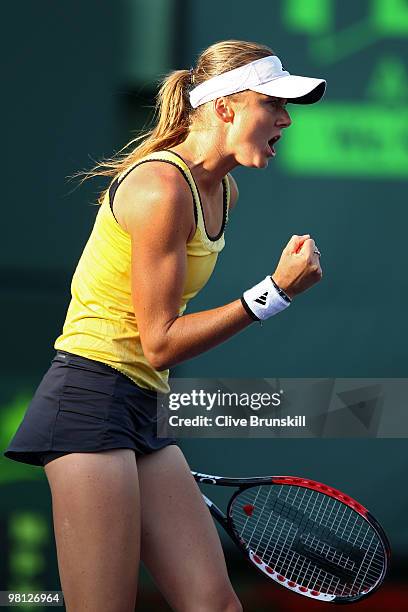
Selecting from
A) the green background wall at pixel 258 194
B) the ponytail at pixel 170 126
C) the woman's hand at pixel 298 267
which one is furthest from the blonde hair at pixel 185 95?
the green background wall at pixel 258 194

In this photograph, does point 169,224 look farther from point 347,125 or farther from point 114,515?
point 347,125

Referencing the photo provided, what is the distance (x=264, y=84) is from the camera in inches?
102

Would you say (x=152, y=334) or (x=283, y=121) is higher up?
(x=283, y=121)

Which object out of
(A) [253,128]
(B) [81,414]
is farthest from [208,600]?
(A) [253,128]

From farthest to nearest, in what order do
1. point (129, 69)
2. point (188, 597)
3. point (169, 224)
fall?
1. point (129, 69)
2. point (188, 597)
3. point (169, 224)

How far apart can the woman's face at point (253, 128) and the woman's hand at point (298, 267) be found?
21 centimetres

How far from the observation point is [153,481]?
8.59 feet

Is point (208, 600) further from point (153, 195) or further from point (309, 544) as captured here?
point (153, 195)

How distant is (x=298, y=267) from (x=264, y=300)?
0.31ft

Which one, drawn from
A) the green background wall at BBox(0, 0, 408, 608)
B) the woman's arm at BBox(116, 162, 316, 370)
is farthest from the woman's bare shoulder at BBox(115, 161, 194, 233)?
the green background wall at BBox(0, 0, 408, 608)

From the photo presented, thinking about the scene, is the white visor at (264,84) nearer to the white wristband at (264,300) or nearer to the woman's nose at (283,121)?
the woman's nose at (283,121)

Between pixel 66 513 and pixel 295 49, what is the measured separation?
7.09 feet

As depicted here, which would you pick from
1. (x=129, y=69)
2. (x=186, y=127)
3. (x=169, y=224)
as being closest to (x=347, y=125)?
(x=129, y=69)

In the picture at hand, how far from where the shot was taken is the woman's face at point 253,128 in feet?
8.43
